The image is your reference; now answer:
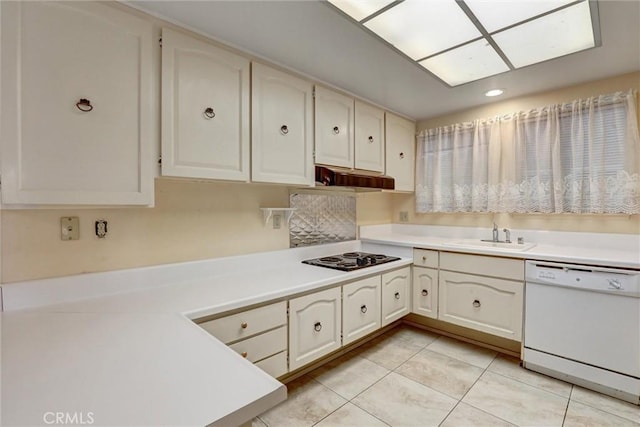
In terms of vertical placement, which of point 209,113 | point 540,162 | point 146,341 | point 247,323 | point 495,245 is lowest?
point 247,323

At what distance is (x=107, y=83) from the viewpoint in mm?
1260

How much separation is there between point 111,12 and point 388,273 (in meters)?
2.30

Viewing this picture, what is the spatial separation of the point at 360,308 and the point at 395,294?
0.49m

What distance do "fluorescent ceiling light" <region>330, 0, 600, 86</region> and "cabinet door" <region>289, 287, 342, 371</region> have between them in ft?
5.10

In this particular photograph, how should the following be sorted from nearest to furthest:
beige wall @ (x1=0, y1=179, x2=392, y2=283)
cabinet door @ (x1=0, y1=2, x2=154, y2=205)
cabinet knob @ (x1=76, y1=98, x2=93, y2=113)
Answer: cabinet door @ (x1=0, y1=2, x2=154, y2=205) < cabinet knob @ (x1=76, y1=98, x2=93, y2=113) < beige wall @ (x1=0, y1=179, x2=392, y2=283)

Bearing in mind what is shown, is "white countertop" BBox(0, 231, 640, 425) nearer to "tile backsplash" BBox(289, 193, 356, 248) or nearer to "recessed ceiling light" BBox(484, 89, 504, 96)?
"tile backsplash" BBox(289, 193, 356, 248)

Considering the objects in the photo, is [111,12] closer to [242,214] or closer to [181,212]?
[181,212]

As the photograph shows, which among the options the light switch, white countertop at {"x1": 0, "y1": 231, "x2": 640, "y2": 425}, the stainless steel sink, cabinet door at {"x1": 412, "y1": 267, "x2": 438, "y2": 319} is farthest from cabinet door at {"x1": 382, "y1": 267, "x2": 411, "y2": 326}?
the light switch

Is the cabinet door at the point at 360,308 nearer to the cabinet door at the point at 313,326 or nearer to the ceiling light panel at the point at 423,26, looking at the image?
the cabinet door at the point at 313,326

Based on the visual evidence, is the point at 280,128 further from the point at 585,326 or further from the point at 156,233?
the point at 585,326

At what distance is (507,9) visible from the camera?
4.70 feet

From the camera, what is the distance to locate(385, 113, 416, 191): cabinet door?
2844 millimetres

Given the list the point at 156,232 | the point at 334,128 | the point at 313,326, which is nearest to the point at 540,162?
the point at 334,128

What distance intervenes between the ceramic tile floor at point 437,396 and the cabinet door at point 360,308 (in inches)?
11.6
